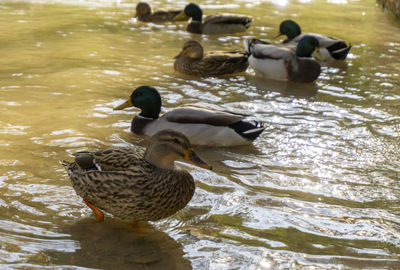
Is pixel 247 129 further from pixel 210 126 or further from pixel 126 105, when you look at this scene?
pixel 126 105

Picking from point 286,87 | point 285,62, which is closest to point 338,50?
point 285,62

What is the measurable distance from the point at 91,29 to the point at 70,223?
879 centimetres

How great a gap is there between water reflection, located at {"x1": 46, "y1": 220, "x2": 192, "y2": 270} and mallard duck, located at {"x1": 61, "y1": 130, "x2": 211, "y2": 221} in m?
0.18

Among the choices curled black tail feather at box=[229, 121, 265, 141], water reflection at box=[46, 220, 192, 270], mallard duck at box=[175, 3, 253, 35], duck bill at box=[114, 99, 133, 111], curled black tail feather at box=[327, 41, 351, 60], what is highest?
mallard duck at box=[175, 3, 253, 35]

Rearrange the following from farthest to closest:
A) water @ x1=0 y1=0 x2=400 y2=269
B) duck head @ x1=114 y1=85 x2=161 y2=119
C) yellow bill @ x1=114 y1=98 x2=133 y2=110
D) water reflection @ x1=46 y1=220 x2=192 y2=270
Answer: yellow bill @ x1=114 y1=98 x2=133 y2=110, duck head @ x1=114 y1=85 x2=161 y2=119, water @ x1=0 y1=0 x2=400 y2=269, water reflection @ x1=46 y1=220 x2=192 y2=270

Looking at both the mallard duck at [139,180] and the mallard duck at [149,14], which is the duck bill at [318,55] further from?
the mallard duck at [139,180]

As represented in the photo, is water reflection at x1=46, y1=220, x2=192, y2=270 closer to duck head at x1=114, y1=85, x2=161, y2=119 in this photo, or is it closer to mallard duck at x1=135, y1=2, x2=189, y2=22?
duck head at x1=114, y1=85, x2=161, y2=119

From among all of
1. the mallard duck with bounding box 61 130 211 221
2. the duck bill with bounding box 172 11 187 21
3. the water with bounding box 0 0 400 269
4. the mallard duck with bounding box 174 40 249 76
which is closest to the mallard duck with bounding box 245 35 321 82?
the water with bounding box 0 0 400 269

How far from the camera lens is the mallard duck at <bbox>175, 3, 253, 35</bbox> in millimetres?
13352

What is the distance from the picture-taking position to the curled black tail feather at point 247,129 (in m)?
6.46

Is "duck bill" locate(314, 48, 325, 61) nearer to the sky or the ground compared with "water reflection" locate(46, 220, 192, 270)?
nearer to the sky

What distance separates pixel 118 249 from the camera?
169 inches

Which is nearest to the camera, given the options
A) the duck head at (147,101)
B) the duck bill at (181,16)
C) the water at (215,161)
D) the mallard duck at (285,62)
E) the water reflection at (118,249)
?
the water reflection at (118,249)

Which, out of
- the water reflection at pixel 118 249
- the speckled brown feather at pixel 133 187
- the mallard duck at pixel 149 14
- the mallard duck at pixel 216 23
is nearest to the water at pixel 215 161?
the water reflection at pixel 118 249
